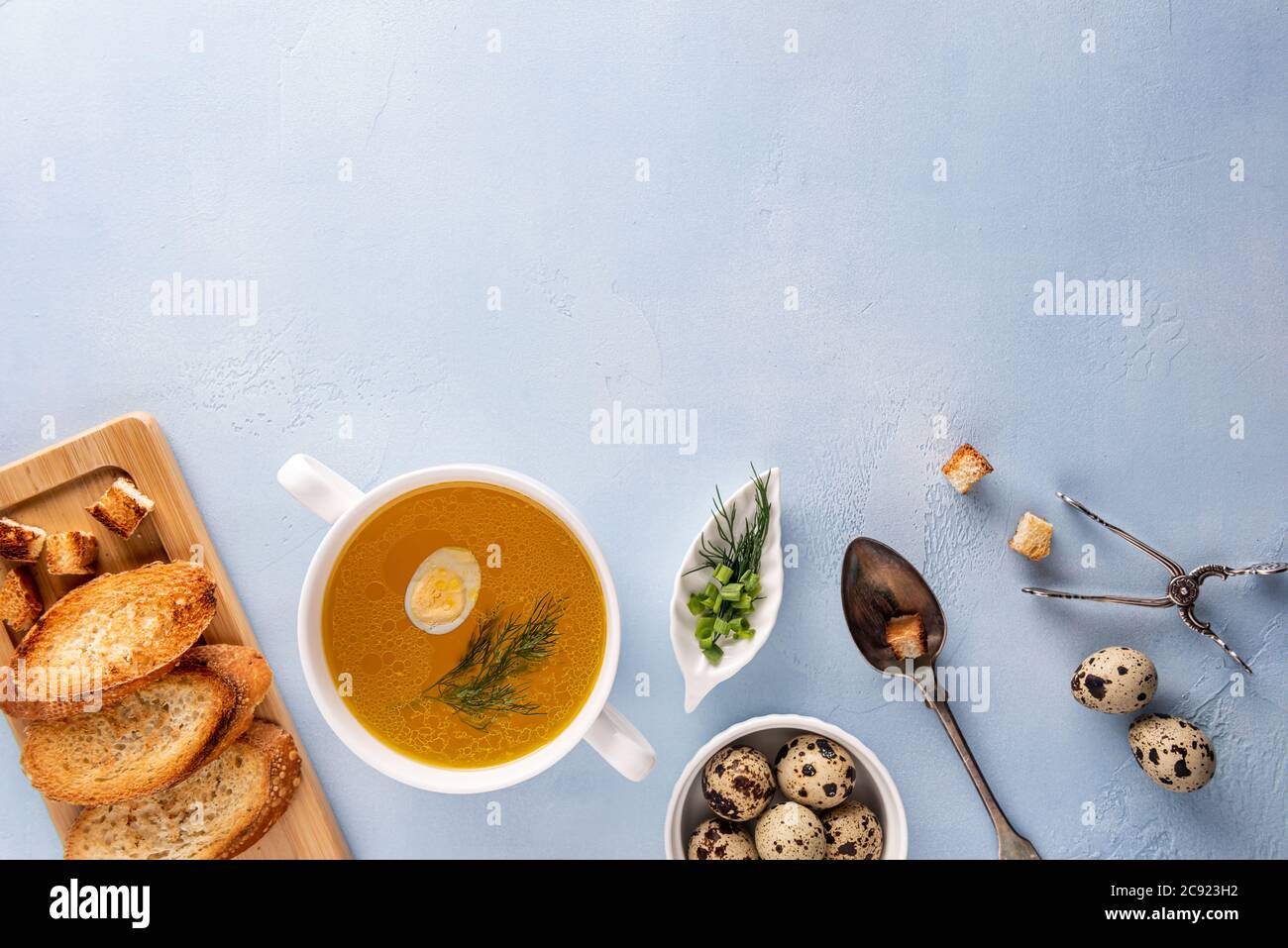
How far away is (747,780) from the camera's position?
3.42 ft

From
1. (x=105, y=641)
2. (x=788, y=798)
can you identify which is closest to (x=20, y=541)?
(x=105, y=641)

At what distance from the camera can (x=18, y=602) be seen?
1.08 m

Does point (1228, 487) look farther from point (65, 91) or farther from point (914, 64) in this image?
point (65, 91)

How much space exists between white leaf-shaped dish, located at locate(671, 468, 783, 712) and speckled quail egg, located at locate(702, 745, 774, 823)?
8 centimetres

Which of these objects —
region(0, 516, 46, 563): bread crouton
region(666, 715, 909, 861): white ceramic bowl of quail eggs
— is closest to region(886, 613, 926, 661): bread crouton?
region(666, 715, 909, 861): white ceramic bowl of quail eggs

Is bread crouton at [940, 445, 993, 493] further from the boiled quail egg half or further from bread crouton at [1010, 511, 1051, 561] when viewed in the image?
the boiled quail egg half

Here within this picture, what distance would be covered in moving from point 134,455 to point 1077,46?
1.36 metres

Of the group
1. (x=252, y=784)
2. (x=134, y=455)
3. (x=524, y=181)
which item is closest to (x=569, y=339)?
(x=524, y=181)

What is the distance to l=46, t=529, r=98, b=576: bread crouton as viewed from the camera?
3.56ft

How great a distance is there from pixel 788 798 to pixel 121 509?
35.8 inches

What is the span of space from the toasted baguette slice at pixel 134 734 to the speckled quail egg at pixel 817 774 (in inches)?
26.6

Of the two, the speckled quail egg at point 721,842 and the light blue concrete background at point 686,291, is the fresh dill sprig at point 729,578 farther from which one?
the speckled quail egg at point 721,842

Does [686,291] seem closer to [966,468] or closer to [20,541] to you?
[966,468]

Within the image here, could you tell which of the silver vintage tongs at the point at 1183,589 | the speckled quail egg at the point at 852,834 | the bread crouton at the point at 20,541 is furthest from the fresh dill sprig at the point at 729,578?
the bread crouton at the point at 20,541
